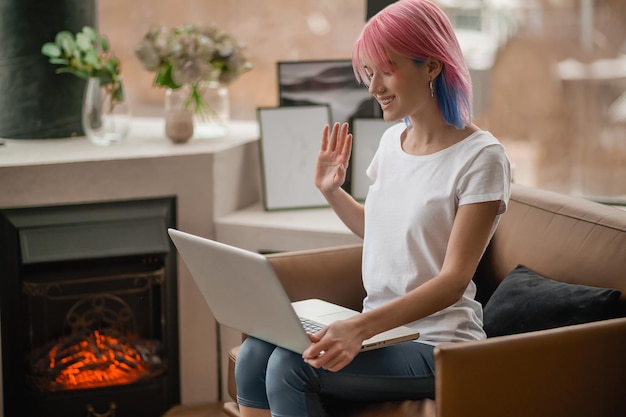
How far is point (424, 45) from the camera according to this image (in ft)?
6.29

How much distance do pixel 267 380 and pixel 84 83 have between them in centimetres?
187

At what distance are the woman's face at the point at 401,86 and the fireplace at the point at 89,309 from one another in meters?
1.23

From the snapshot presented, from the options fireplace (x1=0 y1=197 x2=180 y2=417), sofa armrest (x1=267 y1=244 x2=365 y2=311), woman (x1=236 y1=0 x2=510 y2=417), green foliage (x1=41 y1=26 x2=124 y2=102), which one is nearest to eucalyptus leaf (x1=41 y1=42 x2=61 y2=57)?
green foliage (x1=41 y1=26 x2=124 y2=102)

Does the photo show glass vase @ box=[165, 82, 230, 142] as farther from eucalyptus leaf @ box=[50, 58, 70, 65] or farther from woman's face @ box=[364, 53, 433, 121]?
woman's face @ box=[364, 53, 433, 121]

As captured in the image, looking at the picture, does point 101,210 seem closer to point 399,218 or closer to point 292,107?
point 292,107

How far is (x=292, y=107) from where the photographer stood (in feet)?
10.6

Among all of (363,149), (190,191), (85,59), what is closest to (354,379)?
(190,191)

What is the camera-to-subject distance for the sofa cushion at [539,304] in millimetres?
1970

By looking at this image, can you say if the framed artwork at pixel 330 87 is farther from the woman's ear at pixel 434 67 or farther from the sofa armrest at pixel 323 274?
the woman's ear at pixel 434 67

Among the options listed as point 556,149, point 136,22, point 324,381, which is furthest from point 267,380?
point 136,22

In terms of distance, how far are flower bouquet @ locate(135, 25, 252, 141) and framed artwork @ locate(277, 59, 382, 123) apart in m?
0.18

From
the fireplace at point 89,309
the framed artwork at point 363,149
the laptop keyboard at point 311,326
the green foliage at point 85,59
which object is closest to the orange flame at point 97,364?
the fireplace at point 89,309

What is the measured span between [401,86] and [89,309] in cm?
152

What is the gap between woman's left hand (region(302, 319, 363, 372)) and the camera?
1.75m
